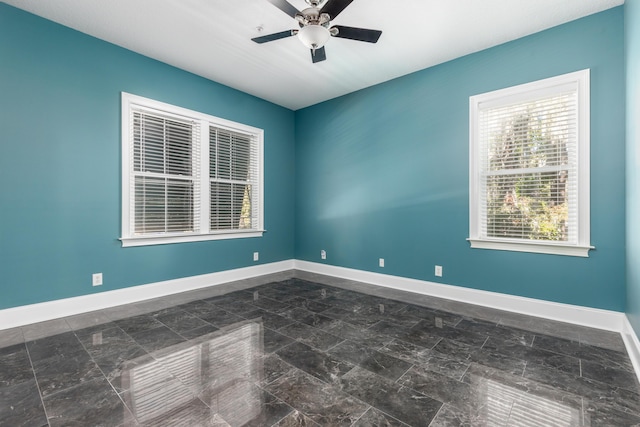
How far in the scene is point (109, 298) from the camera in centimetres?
326

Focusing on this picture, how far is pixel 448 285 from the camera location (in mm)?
3637

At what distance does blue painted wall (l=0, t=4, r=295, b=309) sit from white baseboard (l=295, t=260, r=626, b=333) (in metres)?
2.82

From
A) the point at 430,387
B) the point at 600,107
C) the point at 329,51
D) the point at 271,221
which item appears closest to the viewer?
the point at 430,387

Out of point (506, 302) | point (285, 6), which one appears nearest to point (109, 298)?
point (285, 6)

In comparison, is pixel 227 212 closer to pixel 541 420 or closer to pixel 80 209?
pixel 80 209

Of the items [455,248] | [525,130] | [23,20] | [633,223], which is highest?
[23,20]

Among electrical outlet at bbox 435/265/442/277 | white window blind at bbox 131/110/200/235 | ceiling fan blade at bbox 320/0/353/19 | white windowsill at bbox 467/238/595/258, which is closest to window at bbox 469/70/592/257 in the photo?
white windowsill at bbox 467/238/595/258

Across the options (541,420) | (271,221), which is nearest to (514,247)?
(541,420)

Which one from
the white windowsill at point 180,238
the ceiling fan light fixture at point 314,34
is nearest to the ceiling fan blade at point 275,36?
the ceiling fan light fixture at point 314,34

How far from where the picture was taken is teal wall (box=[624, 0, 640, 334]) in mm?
2080

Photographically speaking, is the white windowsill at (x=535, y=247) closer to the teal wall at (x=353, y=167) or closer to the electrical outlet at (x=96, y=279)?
the teal wall at (x=353, y=167)

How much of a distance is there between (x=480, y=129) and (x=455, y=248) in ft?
4.75

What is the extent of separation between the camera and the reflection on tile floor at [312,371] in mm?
1555

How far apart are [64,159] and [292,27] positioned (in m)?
2.71
